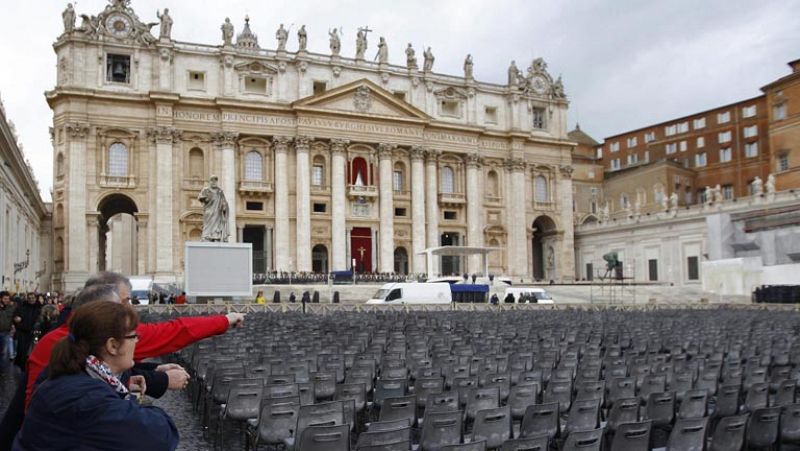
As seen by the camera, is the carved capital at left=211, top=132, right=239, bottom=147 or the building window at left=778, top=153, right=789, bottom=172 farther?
the building window at left=778, top=153, right=789, bottom=172

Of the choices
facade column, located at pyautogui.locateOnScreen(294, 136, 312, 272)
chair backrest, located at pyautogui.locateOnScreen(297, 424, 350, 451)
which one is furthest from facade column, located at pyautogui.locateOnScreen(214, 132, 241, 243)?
chair backrest, located at pyautogui.locateOnScreen(297, 424, 350, 451)

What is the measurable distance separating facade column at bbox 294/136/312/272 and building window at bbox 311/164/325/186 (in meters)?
1.23

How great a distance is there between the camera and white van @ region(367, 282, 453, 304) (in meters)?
38.8

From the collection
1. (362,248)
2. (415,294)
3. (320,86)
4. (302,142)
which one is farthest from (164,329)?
(320,86)

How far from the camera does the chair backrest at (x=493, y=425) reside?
274 inches

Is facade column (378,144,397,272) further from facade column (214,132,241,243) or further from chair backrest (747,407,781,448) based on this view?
chair backrest (747,407,781,448)

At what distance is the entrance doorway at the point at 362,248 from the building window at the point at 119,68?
849 inches

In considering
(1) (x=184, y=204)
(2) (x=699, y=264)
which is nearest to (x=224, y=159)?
(1) (x=184, y=204)

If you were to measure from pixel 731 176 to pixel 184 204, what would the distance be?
175ft

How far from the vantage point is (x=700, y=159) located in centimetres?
7450

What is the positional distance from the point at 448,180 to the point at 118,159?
28219mm

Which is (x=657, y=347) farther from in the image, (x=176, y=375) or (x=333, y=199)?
(x=333, y=199)

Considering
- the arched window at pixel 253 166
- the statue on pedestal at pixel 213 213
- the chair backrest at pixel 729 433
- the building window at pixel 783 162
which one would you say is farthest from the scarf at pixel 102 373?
the building window at pixel 783 162

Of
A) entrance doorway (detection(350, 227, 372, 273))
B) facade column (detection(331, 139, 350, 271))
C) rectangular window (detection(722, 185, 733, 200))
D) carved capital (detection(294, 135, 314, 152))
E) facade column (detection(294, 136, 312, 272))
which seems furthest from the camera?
rectangular window (detection(722, 185, 733, 200))
